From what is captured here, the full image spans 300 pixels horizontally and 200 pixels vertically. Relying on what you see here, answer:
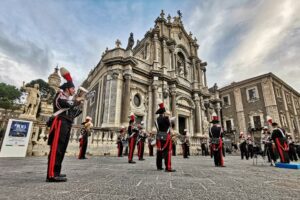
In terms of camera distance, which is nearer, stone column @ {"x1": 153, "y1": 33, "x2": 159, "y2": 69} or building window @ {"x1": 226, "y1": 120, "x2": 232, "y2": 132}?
stone column @ {"x1": 153, "y1": 33, "x2": 159, "y2": 69}

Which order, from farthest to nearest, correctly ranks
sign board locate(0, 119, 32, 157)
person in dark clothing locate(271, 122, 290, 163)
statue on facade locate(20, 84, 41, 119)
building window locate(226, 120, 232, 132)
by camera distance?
building window locate(226, 120, 232, 132) → statue on facade locate(20, 84, 41, 119) → sign board locate(0, 119, 32, 157) → person in dark clothing locate(271, 122, 290, 163)

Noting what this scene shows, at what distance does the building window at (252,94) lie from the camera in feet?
86.5

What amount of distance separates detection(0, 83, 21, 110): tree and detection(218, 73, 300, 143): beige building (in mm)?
38952

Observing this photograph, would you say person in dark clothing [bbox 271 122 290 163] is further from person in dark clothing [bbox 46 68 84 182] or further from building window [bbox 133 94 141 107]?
building window [bbox 133 94 141 107]

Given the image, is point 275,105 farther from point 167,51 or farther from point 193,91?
point 167,51

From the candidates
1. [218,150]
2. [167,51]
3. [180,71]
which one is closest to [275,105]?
[180,71]

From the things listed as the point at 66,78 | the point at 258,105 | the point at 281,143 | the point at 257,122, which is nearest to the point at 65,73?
the point at 66,78

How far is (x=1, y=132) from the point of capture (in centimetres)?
810

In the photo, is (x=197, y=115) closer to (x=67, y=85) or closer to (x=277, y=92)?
(x=277, y=92)

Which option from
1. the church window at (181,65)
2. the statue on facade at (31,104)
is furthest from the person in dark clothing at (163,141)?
the church window at (181,65)

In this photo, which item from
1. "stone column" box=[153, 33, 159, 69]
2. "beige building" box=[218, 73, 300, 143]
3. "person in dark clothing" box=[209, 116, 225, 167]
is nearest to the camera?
"person in dark clothing" box=[209, 116, 225, 167]

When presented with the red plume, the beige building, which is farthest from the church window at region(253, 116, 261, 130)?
the red plume

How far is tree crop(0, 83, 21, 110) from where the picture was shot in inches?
1135

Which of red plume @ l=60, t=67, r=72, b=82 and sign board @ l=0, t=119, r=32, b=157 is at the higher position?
red plume @ l=60, t=67, r=72, b=82
